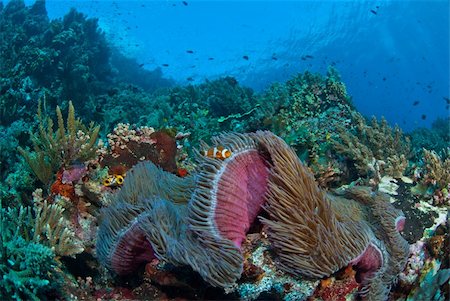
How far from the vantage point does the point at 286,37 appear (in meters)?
54.8

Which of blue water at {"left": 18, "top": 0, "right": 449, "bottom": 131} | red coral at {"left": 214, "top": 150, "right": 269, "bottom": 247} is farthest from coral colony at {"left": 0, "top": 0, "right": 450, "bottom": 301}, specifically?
blue water at {"left": 18, "top": 0, "right": 449, "bottom": 131}

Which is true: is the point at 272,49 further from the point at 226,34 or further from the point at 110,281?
the point at 110,281

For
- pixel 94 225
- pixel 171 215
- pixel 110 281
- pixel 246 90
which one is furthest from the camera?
pixel 246 90

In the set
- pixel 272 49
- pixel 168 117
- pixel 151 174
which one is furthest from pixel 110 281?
pixel 272 49

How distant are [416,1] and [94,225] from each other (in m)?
56.6

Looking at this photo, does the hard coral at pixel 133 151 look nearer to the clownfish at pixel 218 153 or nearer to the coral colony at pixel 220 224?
the coral colony at pixel 220 224

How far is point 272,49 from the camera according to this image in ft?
185

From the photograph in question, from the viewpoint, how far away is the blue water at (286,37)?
48.7 metres

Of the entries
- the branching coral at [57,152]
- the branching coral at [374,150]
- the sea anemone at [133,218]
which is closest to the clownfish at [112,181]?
the branching coral at [57,152]

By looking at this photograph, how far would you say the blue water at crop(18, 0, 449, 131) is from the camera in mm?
48688

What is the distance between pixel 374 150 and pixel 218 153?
4.26 metres

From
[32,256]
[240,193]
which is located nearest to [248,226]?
[240,193]

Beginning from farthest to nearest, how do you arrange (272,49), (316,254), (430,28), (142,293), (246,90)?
(272,49), (430,28), (246,90), (142,293), (316,254)

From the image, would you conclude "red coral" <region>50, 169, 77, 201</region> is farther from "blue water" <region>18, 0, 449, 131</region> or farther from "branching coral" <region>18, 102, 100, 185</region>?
"blue water" <region>18, 0, 449, 131</region>
